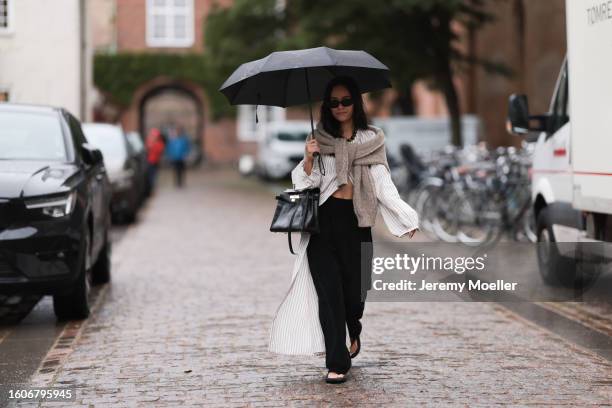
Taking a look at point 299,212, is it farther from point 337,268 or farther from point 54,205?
point 54,205

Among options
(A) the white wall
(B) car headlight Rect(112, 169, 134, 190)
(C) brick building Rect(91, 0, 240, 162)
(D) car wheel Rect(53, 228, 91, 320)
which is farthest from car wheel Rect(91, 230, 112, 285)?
(C) brick building Rect(91, 0, 240, 162)

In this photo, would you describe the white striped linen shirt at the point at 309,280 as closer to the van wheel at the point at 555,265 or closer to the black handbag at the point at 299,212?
the black handbag at the point at 299,212

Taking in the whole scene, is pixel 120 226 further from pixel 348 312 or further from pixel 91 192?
pixel 348 312

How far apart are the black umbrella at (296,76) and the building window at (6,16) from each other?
19124 mm

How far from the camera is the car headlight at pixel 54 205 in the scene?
8.32m

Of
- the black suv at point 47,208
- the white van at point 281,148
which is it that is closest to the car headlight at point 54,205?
the black suv at point 47,208

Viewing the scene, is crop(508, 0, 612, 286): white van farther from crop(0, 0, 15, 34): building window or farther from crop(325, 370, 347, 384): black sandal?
crop(0, 0, 15, 34): building window

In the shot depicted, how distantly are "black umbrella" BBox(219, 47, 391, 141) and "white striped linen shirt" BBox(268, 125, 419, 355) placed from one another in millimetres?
285

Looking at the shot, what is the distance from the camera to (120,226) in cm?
1939

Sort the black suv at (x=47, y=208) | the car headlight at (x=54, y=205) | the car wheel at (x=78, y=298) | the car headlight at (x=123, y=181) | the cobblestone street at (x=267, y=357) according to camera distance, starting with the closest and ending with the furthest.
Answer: the cobblestone street at (x=267, y=357) → the black suv at (x=47, y=208) → the car headlight at (x=54, y=205) → the car wheel at (x=78, y=298) → the car headlight at (x=123, y=181)

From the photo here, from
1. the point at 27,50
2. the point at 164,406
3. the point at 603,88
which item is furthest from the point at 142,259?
the point at 27,50

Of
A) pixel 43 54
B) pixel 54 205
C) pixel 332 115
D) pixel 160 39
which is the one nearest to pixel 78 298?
pixel 54 205

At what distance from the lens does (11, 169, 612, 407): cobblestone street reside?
19.8 feet

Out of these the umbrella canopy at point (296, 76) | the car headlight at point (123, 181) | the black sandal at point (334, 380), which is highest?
the umbrella canopy at point (296, 76)
